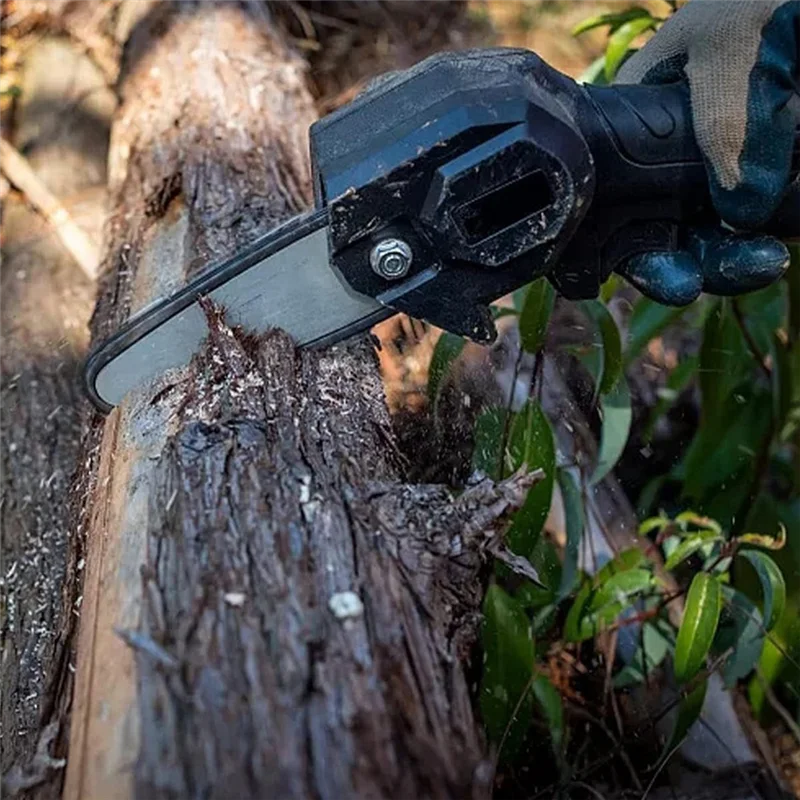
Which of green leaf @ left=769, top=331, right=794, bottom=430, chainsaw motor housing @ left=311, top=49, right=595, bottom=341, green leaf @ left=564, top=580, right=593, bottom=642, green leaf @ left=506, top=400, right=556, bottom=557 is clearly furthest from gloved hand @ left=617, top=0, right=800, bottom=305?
green leaf @ left=769, top=331, right=794, bottom=430

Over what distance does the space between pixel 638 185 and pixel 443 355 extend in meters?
0.47

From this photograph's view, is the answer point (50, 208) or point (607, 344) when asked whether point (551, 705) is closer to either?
point (607, 344)

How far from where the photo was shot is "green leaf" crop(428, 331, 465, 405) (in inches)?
62.7

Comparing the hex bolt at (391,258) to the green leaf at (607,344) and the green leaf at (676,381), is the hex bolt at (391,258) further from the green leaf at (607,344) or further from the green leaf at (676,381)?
the green leaf at (676,381)

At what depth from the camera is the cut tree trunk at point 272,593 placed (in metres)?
0.87

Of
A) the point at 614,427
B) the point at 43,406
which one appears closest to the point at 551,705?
the point at 614,427

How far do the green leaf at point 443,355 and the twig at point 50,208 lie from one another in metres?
1.02

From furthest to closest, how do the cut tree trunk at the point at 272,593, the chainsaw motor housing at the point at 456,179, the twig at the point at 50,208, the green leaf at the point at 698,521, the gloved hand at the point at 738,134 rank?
the twig at the point at 50,208
the green leaf at the point at 698,521
the gloved hand at the point at 738,134
the chainsaw motor housing at the point at 456,179
the cut tree trunk at the point at 272,593

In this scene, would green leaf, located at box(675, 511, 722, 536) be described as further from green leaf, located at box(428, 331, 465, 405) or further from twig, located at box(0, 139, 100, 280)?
twig, located at box(0, 139, 100, 280)

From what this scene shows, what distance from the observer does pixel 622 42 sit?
1.85 metres

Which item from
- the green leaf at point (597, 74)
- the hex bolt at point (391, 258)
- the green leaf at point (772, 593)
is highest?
the hex bolt at point (391, 258)

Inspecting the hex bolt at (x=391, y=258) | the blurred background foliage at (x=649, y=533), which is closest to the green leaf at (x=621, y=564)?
the blurred background foliage at (x=649, y=533)

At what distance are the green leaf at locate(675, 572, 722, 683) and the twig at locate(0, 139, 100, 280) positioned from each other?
151cm

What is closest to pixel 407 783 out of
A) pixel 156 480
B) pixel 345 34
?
pixel 156 480
